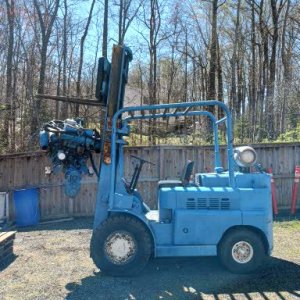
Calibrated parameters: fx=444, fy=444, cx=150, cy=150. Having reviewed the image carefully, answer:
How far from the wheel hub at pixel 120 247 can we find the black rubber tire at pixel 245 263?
1295mm

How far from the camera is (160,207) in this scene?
6.55 m

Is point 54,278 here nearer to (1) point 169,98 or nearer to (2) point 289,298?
(2) point 289,298

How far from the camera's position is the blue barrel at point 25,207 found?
10414mm

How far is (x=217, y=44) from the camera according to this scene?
990 inches

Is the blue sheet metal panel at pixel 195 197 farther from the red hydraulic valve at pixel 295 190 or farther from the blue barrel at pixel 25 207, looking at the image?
the red hydraulic valve at pixel 295 190

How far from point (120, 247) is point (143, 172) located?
522 cm

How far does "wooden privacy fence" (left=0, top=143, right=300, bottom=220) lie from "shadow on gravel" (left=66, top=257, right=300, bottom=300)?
466cm

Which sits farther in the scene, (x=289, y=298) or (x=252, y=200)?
(x=252, y=200)

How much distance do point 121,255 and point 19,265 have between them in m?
1.80

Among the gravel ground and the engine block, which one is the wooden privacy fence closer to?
the gravel ground

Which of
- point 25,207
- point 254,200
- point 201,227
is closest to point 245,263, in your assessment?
point 201,227

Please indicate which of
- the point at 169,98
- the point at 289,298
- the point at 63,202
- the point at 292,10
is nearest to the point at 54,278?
the point at 289,298

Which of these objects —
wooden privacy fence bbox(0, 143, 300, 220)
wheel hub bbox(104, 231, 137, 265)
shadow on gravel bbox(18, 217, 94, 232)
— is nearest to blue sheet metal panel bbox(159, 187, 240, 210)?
wheel hub bbox(104, 231, 137, 265)

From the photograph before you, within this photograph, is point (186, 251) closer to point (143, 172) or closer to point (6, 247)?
point (6, 247)
